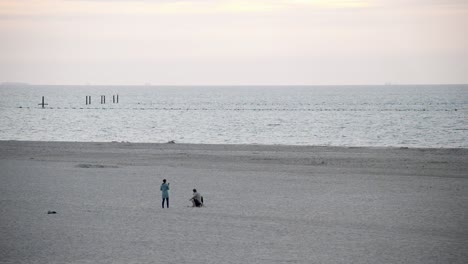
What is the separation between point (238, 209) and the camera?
2400cm

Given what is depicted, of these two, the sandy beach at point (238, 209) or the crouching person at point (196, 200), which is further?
the crouching person at point (196, 200)

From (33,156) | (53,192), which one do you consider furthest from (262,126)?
(53,192)

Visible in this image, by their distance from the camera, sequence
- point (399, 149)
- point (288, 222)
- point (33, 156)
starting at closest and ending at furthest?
point (288, 222)
point (33, 156)
point (399, 149)

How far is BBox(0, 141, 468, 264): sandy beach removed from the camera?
17625 mm

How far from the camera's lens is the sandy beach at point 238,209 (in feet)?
57.8

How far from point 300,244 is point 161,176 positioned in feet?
51.9

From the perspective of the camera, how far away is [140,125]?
279ft

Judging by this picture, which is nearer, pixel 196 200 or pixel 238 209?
pixel 238 209

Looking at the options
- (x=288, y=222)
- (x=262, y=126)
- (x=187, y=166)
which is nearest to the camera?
(x=288, y=222)

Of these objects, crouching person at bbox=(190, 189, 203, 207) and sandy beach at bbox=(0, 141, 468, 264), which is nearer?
sandy beach at bbox=(0, 141, 468, 264)

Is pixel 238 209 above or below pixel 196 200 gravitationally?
below

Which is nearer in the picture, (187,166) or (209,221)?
(209,221)

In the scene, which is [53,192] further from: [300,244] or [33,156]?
[33,156]

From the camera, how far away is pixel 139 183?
101 feet
